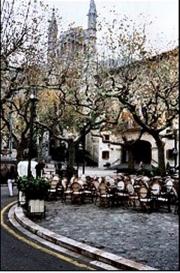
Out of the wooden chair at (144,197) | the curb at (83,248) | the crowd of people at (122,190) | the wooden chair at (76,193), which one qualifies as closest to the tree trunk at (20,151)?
the curb at (83,248)

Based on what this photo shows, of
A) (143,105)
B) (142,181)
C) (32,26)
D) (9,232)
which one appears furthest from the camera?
(142,181)

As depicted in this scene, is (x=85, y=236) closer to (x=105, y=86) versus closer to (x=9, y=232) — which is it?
(x=9, y=232)

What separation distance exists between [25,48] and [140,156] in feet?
14.8

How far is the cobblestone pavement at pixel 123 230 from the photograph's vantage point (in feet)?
18.6

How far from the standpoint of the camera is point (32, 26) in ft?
10.5

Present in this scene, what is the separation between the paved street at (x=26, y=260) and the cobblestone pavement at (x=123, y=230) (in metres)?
0.74

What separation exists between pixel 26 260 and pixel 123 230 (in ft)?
7.75

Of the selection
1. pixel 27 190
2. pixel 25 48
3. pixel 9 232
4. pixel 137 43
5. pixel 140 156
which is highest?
pixel 137 43

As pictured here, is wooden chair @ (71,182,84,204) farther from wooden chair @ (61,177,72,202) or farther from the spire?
the spire

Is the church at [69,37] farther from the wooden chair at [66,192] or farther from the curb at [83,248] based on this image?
the wooden chair at [66,192]

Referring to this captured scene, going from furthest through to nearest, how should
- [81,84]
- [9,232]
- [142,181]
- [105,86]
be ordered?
[142,181] → [9,232] → [105,86] → [81,84]

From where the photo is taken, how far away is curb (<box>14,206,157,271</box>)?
5191mm

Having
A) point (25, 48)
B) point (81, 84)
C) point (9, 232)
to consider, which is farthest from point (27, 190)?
point (25, 48)

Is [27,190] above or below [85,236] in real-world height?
above
